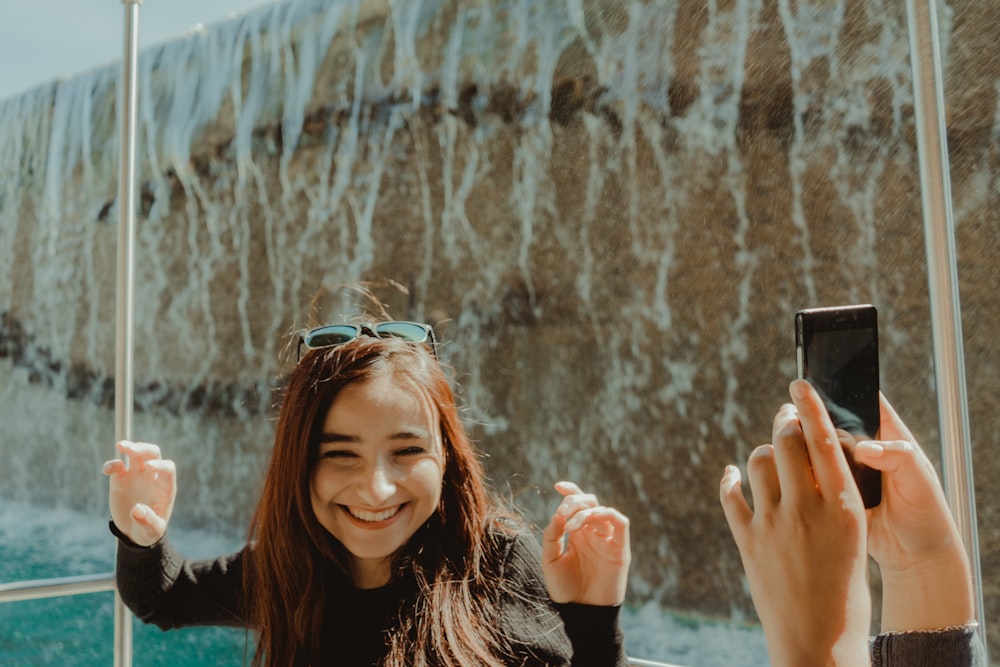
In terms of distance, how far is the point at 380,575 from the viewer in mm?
978

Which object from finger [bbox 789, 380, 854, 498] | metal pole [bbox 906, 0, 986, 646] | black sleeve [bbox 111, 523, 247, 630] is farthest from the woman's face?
finger [bbox 789, 380, 854, 498]

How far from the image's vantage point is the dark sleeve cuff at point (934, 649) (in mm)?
461

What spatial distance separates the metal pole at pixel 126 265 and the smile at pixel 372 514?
39 cm

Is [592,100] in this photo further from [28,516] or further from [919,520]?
[28,516]

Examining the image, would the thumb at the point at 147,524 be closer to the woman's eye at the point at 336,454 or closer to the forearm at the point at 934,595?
the woman's eye at the point at 336,454

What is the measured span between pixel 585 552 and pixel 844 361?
0.39 m

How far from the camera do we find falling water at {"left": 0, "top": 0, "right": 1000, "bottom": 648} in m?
3.30

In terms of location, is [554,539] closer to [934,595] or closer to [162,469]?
[934,595]

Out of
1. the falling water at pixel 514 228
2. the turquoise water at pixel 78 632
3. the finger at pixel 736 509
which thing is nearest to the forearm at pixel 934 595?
the finger at pixel 736 509

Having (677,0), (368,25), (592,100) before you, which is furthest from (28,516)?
(677,0)

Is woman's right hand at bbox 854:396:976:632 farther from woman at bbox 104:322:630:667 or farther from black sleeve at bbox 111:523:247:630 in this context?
black sleeve at bbox 111:523:247:630

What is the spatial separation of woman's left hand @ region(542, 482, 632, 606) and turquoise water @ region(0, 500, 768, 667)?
262 cm

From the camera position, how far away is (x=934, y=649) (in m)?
0.46

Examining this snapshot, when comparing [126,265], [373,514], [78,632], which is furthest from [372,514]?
[78,632]
